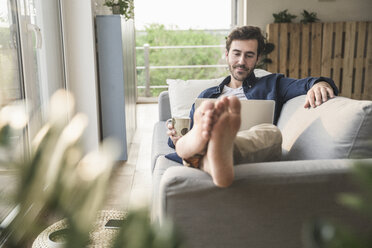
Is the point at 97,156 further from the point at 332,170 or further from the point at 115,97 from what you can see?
the point at 115,97

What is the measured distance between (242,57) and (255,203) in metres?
1.07

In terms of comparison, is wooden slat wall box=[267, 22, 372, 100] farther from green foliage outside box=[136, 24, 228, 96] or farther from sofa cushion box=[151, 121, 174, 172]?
sofa cushion box=[151, 121, 174, 172]

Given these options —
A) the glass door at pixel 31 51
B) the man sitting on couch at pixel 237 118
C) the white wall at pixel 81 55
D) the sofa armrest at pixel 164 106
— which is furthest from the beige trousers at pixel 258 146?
the white wall at pixel 81 55

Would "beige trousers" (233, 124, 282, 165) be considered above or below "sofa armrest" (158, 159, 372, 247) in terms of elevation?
above

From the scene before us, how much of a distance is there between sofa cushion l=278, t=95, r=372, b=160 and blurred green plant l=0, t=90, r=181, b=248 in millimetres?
1007

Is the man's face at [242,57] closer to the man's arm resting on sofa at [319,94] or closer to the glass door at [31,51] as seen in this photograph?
the man's arm resting on sofa at [319,94]

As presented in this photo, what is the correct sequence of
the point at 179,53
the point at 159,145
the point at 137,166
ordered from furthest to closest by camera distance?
the point at 179,53 < the point at 137,166 < the point at 159,145

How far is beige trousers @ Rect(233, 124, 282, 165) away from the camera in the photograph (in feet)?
3.95

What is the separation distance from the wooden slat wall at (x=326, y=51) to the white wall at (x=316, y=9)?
0.52 ft

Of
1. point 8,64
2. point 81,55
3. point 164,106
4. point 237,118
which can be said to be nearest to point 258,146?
point 237,118

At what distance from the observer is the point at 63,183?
0.66 feet

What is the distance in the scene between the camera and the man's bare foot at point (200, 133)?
0.91 meters

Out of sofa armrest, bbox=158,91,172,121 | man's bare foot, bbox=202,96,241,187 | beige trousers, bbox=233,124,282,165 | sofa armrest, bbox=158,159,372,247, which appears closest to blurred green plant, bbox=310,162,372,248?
man's bare foot, bbox=202,96,241,187

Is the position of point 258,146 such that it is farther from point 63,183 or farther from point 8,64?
point 8,64
